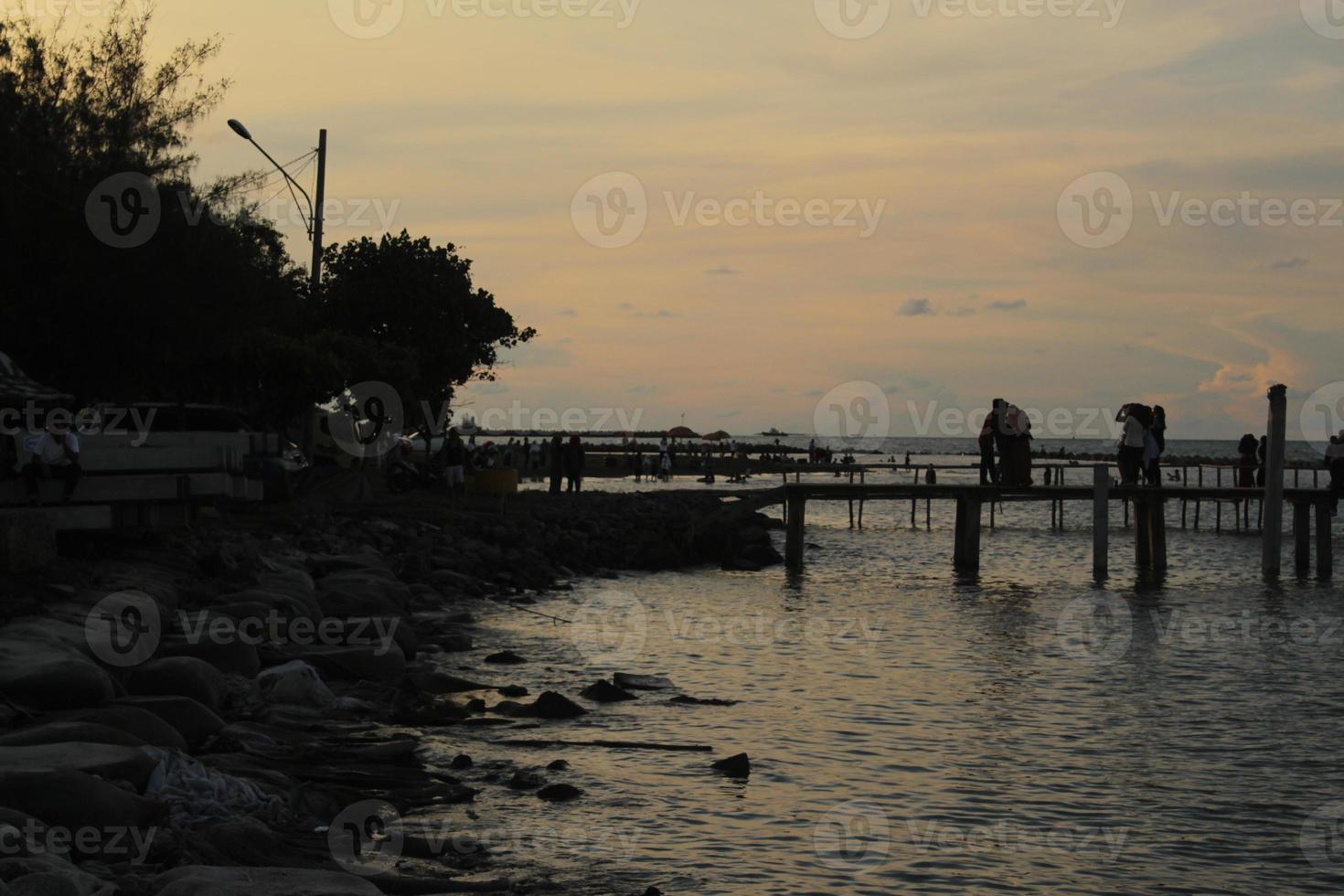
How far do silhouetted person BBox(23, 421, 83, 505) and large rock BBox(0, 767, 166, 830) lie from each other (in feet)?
27.7

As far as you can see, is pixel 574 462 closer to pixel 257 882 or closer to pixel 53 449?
pixel 53 449

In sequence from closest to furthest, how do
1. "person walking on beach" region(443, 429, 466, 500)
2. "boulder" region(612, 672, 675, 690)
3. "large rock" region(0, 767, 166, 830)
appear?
"large rock" region(0, 767, 166, 830)
"boulder" region(612, 672, 675, 690)
"person walking on beach" region(443, 429, 466, 500)

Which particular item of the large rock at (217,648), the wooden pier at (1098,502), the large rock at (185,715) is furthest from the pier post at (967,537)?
the large rock at (185,715)

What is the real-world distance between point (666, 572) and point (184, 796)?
76.6 feet

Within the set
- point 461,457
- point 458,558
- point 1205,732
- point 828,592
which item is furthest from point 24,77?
point 1205,732

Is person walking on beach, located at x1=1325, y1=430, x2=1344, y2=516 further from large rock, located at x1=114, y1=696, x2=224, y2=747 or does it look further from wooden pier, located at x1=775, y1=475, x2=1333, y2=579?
large rock, located at x1=114, y1=696, x2=224, y2=747

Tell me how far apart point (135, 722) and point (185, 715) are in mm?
853

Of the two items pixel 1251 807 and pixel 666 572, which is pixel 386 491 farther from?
pixel 1251 807

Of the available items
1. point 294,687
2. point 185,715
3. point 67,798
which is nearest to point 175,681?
point 185,715

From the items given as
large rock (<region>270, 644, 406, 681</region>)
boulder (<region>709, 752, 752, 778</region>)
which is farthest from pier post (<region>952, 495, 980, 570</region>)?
boulder (<region>709, 752, 752, 778</region>)

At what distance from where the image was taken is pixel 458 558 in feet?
86.8

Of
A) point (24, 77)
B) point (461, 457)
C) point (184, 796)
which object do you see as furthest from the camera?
point (461, 457)

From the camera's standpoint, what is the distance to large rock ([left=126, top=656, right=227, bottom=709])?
11.5m

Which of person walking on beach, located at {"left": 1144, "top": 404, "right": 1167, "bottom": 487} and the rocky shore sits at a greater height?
person walking on beach, located at {"left": 1144, "top": 404, "right": 1167, "bottom": 487}
